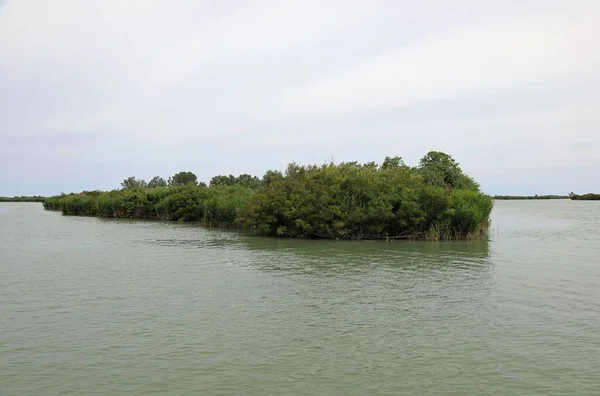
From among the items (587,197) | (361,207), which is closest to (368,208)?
(361,207)

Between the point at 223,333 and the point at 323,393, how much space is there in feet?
12.9

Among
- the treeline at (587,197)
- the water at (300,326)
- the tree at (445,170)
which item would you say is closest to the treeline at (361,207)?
the water at (300,326)

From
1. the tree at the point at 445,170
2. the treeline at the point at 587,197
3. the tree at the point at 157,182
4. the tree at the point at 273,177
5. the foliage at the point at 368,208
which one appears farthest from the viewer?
the treeline at the point at 587,197

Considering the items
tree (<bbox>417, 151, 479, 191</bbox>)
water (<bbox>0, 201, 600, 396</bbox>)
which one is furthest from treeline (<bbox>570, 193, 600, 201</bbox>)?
water (<bbox>0, 201, 600, 396</bbox>)

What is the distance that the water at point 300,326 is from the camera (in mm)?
8664

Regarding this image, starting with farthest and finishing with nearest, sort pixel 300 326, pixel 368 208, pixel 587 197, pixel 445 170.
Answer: pixel 587 197 → pixel 445 170 → pixel 368 208 → pixel 300 326

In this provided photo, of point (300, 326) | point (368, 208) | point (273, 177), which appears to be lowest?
point (300, 326)

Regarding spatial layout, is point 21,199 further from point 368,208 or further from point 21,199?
point 368,208

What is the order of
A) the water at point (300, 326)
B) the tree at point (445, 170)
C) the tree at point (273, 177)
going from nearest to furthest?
the water at point (300, 326)
the tree at point (273, 177)
the tree at point (445, 170)

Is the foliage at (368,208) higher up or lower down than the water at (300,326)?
higher up

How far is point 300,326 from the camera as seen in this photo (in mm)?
12039

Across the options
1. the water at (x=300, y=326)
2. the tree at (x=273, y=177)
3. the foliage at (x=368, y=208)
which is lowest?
the water at (x=300, y=326)

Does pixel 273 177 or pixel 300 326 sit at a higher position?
pixel 273 177

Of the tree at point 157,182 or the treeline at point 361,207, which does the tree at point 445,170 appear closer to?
the treeline at point 361,207
